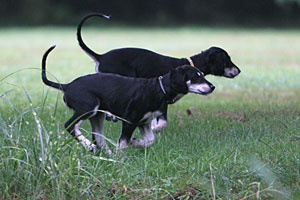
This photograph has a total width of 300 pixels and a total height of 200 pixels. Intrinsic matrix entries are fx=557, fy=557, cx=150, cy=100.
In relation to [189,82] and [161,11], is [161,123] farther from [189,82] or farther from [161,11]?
[161,11]

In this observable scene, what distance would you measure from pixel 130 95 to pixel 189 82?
2.09 feet

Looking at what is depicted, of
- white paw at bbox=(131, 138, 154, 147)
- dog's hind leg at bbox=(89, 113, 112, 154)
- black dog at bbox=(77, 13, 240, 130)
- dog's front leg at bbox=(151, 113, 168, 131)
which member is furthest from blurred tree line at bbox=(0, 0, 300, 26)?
white paw at bbox=(131, 138, 154, 147)

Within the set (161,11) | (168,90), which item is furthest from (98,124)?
(161,11)

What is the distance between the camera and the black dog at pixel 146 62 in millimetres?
7477

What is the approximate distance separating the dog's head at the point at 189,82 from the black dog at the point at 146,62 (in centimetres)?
162

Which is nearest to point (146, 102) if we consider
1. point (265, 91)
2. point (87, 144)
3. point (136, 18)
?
point (87, 144)

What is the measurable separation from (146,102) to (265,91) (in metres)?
5.64

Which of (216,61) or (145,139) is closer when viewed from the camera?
(145,139)

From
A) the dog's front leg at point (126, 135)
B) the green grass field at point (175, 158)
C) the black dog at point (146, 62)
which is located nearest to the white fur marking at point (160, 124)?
the green grass field at point (175, 158)

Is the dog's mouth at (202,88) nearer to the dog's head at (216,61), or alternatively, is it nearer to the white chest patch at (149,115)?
the white chest patch at (149,115)

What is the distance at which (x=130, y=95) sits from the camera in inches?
231

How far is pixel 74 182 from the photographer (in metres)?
4.28

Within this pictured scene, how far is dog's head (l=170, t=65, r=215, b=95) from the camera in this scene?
Answer: 5.83 meters

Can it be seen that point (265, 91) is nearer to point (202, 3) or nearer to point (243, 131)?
point (243, 131)
